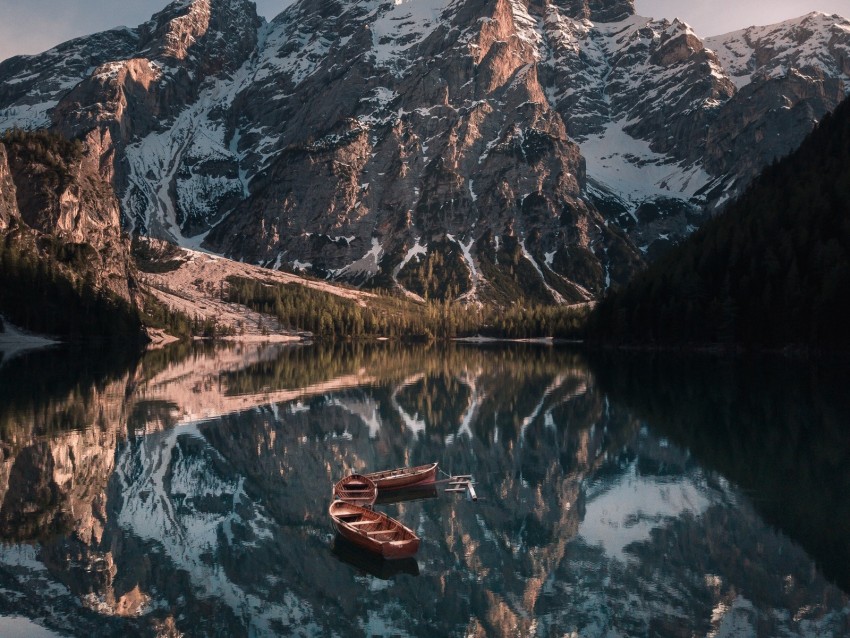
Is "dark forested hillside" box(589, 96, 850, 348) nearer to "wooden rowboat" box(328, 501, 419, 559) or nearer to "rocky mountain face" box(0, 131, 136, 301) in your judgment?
"wooden rowboat" box(328, 501, 419, 559)

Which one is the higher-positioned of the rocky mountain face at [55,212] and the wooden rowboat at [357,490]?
the rocky mountain face at [55,212]

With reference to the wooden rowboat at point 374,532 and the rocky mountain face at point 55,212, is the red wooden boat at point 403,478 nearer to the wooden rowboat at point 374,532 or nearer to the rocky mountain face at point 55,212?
the wooden rowboat at point 374,532

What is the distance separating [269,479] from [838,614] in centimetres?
2588

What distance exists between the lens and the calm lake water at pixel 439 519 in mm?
19781

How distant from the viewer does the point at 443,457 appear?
41.8 metres

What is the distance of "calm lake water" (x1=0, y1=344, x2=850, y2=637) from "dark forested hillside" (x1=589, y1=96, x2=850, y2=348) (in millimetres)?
50907

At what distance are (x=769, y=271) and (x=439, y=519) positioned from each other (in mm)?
99476

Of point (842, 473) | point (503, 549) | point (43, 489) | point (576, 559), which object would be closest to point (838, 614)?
point (576, 559)

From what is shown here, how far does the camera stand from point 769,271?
110m

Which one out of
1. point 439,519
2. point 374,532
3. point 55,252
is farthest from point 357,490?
point 55,252

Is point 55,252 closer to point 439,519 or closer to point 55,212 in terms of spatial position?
point 55,212

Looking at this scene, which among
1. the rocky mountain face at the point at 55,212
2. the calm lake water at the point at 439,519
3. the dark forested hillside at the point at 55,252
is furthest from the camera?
the rocky mountain face at the point at 55,212

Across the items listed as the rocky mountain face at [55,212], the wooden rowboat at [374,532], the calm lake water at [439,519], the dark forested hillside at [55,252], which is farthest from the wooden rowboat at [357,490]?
the rocky mountain face at [55,212]

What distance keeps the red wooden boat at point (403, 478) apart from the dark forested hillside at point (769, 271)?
279ft
